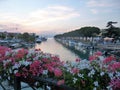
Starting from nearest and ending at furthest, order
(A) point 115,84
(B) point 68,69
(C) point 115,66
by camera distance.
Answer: (A) point 115,84 → (C) point 115,66 → (B) point 68,69

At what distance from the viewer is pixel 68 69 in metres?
2.46

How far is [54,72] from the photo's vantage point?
2.61 m

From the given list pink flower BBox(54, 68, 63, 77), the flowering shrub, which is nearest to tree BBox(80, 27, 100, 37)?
the flowering shrub

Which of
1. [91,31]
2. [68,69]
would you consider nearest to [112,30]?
[91,31]

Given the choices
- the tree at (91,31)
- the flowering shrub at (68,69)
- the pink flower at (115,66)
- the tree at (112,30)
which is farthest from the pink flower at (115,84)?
the tree at (91,31)

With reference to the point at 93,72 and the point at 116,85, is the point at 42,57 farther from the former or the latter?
the point at 116,85

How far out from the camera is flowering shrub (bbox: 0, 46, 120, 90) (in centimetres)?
208

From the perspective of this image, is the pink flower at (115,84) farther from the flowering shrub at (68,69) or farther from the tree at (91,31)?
the tree at (91,31)

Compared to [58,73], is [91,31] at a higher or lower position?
lower

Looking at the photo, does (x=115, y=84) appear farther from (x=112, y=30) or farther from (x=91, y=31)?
(x=91, y=31)

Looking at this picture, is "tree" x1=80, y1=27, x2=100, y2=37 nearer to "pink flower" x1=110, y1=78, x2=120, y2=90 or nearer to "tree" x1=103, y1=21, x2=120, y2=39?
"tree" x1=103, y1=21, x2=120, y2=39

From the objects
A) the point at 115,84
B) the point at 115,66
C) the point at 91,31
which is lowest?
the point at 91,31

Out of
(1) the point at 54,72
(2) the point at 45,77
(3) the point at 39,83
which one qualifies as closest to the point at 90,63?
(1) the point at 54,72

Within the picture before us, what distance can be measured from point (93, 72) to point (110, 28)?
6914 cm
